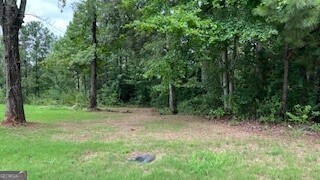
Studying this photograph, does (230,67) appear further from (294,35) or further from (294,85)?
(294,35)

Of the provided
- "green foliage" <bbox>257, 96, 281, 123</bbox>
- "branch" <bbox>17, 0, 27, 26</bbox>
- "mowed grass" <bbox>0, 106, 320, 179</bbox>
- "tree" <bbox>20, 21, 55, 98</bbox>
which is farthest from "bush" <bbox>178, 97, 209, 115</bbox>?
"tree" <bbox>20, 21, 55, 98</bbox>

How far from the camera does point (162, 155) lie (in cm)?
680

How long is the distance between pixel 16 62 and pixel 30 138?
351cm

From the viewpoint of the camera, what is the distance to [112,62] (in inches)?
1216

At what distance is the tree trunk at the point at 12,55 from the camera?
1102 centimetres

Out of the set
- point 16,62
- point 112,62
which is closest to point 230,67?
point 16,62

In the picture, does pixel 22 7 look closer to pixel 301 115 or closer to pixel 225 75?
pixel 225 75

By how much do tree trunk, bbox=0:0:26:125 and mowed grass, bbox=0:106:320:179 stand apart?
153 centimetres

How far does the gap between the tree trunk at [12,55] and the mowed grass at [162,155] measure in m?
1.53

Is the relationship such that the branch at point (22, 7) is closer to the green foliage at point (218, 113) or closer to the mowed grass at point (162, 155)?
the mowed grass at point (162, 155)

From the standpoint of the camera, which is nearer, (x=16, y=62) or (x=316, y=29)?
(x=316, y=29)

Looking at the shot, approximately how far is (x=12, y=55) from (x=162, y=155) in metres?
6.70

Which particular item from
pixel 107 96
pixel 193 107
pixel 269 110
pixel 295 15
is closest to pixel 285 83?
pixel 269 110

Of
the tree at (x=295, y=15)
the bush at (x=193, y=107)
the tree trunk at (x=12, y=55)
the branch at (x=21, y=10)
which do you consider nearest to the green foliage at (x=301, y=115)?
the tree at (x=295, y=15)
